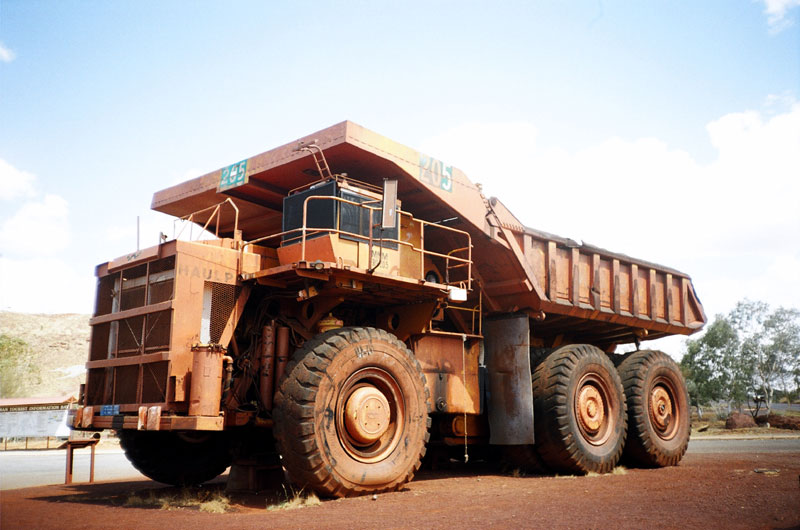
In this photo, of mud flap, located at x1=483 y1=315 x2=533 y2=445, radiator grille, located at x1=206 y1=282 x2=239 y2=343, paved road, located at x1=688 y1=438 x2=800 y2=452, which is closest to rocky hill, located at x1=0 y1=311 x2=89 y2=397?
paved road, located at x1=688 y1=438 x2=800 y2=452

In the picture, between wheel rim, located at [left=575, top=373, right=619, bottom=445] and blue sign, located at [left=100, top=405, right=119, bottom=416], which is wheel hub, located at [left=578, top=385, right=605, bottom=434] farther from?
blue sign, located at [left=100, top=405, right=119, bottom=416]

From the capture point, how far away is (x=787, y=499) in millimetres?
7520

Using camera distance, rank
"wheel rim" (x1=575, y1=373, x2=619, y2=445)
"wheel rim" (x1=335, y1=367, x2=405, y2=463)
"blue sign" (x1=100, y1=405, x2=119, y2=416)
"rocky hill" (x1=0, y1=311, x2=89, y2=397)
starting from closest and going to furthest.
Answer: "wheel rim" (x1=335, y1=367, x2=405, y2=463) → "blue sign" (x1=100, y1=405, x2=119, y2=416) → "wheel rim" (x1=575, y1=373, x2=619, y2=445) → "rocky hill" (x1=0, y1=311, x2=89, y2=397)

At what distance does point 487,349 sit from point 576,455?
2.16 meters

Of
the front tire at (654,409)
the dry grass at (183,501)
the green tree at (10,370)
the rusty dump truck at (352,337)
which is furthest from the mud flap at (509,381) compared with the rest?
the green tree at (10,370)

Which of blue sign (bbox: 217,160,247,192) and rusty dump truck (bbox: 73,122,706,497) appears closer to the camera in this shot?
rusty dump truck (bbox: 73,122,706,497)

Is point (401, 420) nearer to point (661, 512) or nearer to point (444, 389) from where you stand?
point (444, 389)

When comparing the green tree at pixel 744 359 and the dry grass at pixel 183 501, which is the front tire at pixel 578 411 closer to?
the dry grass at pixel 183 501

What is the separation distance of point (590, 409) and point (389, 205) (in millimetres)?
5574

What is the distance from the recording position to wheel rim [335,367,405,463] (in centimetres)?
803

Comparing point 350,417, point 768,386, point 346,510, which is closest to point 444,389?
point 350,417

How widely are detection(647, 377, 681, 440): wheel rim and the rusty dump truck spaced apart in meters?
0.06

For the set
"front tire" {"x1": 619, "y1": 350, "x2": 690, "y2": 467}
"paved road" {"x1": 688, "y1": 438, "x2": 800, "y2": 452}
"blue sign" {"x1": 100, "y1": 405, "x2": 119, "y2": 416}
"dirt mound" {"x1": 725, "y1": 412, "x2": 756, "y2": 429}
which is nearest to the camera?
"blue sign" {"x1": 100, "y1": 405, "x2": 119, "y2": 416}

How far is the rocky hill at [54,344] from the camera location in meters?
63.2
